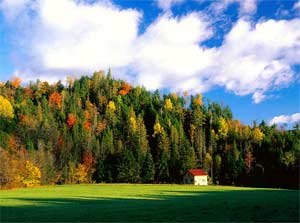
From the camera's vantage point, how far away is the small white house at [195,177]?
112 m

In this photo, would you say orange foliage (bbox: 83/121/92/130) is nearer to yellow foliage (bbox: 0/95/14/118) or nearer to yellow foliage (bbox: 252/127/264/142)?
yellow foliage (bbox: 0/95/14/118)

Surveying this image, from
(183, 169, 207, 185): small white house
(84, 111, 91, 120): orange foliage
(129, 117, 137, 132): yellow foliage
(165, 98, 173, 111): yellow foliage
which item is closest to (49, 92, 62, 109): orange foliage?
(84, 111, 91, 120): orange foliage

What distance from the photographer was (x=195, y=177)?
11181 cm

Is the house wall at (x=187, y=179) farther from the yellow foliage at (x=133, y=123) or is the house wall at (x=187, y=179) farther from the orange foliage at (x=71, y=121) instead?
the orange foliage at (x=71, y=121)

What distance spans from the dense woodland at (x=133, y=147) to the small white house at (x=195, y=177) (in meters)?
2.53

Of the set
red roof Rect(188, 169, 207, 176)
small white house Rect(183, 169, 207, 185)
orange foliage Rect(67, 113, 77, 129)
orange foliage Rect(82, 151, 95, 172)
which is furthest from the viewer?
orange foliage Rect(67, 113, 77, 129)

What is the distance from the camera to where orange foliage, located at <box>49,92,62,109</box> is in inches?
6890

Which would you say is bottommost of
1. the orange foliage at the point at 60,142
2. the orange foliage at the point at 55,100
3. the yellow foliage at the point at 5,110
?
the orange foliage at the point at 60,142

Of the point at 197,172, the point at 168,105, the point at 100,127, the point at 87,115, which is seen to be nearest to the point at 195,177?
the point at 197,172

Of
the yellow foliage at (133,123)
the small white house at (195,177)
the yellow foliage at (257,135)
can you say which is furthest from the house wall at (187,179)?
the yellow foliage at (133,123)

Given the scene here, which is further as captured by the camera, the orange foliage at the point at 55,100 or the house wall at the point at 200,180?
the orange foliage at the point at 55,100

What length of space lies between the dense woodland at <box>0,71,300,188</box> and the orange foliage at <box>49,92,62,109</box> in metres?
0.39

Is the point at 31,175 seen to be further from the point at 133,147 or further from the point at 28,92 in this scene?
the point at 28,92

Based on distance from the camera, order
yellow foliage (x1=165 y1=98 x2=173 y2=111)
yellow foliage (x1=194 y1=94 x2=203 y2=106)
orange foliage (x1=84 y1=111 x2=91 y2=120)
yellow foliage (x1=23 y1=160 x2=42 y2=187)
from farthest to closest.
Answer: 1. yellow foliage (x1=194 y1=94 x2=203 y2=106)
2. yellow foliage (x1=165 y1=98 x2=173 y2=111)
3. orange foliage (x1=84 y1=111 x2=91 y2=120)
4. yellow foliage (x1=23 y1=160 x2=42 y2=187)
